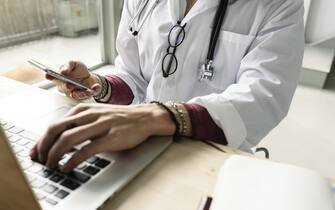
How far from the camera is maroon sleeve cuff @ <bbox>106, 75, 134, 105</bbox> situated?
941mm

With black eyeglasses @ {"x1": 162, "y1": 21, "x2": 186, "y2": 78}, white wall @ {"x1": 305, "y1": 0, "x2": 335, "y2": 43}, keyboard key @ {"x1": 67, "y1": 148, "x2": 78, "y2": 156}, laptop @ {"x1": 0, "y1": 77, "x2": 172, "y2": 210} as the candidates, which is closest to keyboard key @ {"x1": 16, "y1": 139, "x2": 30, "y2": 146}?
laptop @ {"x1": 0, "y1": 77, "x2": 172, "y2": 210}

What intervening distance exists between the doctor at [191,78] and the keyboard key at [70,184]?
0.8 inches

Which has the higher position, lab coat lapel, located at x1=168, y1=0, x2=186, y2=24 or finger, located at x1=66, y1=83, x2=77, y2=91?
lab coat lapel, located at x1=168, y1=0, x2=186, y2=24

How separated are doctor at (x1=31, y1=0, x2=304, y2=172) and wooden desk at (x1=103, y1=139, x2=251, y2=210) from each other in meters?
0.05

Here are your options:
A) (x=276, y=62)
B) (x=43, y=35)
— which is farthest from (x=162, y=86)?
(x=43, y=35)

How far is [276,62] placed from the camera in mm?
705

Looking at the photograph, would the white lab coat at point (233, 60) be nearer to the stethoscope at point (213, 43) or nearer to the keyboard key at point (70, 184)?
the stethoscope at point (213, 43)

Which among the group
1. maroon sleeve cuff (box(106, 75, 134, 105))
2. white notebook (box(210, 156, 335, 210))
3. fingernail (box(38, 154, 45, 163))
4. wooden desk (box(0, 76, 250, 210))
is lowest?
maroon sleeve cuff (box(106, 75, 134, 105))

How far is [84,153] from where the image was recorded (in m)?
0.48

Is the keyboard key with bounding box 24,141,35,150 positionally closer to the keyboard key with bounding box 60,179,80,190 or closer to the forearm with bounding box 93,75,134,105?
the keyboard key with bounding box 60,179,80,190

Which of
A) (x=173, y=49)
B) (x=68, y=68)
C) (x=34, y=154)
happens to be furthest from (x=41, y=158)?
(x=173, y=49)

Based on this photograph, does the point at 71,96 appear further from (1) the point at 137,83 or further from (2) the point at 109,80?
(1) the point at 137,83

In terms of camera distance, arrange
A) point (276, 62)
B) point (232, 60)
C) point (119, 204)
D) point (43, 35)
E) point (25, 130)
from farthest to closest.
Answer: point (43, 35) → point (232, 60) → point (276, 62) → point (25, 130) → point (119, 204)

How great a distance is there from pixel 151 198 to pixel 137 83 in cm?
61
